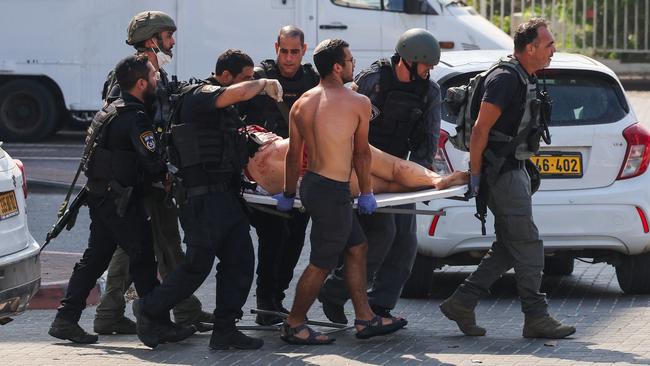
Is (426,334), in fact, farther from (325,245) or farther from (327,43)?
(327,43)

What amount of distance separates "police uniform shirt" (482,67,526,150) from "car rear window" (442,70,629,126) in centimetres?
132

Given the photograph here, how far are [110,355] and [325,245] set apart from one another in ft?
4.12

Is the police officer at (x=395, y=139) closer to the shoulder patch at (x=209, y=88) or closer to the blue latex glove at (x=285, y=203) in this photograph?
the blue latex glove at (x=285, y=203)

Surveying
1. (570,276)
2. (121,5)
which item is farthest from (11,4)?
(570,276)

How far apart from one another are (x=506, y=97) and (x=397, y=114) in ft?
2.40

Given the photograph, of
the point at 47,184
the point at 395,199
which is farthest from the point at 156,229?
the point at 47,184

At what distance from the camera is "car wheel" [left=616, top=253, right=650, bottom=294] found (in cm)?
901

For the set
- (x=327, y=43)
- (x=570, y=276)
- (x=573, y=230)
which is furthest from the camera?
(x=570, y=276)

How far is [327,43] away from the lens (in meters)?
7.26

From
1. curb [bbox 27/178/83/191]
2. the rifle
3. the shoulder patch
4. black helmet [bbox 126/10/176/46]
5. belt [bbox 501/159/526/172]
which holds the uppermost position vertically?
black helmet [bbox 126/10/176/46]

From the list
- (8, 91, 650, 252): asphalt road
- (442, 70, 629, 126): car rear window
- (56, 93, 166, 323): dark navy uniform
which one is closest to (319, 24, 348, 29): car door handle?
(8, 91, 650, 252): asphalt road

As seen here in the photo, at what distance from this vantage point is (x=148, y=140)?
287 inches

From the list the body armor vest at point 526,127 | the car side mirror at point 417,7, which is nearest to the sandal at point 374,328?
the body armor vest at point 526,127

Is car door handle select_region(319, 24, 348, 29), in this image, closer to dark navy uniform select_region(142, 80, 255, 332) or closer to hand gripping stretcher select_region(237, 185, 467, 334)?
hand gripping stretcher select_region(237, 185, 467, 334)
